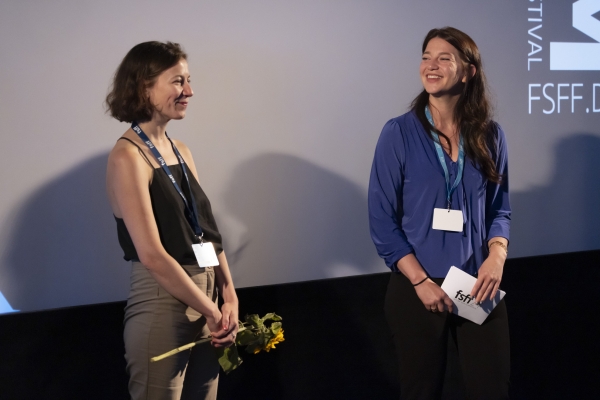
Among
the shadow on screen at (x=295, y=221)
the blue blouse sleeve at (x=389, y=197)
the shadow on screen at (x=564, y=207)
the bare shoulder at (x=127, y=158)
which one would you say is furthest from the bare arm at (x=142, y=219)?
the shadow on screen at (x=564, y=207)

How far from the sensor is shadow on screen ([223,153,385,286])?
2.89 m

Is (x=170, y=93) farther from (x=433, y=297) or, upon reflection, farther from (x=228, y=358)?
(x=433, y=297)

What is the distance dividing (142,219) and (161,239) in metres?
0.13

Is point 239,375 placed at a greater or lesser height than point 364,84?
lesser

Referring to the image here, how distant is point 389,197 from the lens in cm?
215

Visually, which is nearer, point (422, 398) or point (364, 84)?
point (422, 398)

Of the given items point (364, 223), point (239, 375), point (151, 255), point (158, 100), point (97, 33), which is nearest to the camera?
point (151, 255)

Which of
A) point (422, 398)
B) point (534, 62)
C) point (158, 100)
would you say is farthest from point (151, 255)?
point (534, 62)

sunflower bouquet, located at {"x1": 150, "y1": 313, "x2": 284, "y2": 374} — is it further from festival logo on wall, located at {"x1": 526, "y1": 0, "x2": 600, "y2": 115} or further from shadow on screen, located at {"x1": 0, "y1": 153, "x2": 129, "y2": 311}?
festival logo on wall, located at {"x1": 526, "y1": 0, "x2": 600, "y2": 115}

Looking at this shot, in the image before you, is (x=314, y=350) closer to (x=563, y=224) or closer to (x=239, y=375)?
(x=239, y=375)

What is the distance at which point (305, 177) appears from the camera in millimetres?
2998

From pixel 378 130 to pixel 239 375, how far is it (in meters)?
1.37

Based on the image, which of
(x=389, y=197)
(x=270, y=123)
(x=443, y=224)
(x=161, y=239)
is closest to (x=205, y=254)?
(x=161, y=239)

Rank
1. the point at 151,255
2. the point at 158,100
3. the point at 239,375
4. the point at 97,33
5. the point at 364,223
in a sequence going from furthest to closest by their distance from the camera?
the point at 364,223 < the point at 239,375 < the point at 97,33 < the point at 158,100 < the point at 151,255
